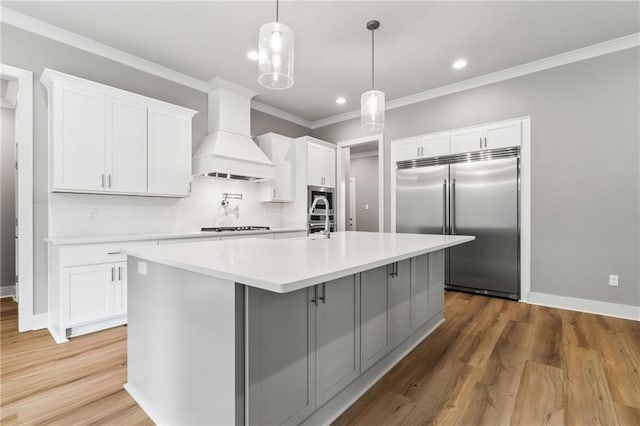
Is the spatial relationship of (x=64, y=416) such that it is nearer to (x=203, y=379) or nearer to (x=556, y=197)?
(x=203, y=379)

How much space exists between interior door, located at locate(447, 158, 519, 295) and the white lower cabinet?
2.19 meters

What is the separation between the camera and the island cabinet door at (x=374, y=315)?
1803mm

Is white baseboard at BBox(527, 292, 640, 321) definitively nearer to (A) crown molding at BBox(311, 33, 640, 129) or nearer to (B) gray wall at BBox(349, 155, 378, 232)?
(A) crown molding at BBox(311, 33, 640, 129)

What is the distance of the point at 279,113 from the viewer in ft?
17.2

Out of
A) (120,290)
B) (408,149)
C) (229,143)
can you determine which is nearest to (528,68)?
(408,149)

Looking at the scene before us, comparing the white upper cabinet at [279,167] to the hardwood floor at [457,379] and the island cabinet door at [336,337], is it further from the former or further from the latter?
the island cabinet door at [336,337]

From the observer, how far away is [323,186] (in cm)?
521

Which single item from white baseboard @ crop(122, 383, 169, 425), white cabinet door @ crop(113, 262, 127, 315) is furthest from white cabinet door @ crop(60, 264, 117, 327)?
white baseboard @ crop(122, 383, 169, 425)

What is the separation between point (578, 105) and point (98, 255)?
17.0 feet

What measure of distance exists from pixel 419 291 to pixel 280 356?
1.60 metres

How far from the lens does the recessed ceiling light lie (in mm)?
3533

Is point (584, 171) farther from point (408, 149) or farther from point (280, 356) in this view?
point (280, 356)

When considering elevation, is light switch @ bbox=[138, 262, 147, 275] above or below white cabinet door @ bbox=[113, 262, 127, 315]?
above

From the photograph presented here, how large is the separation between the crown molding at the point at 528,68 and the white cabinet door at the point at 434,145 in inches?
23.1
